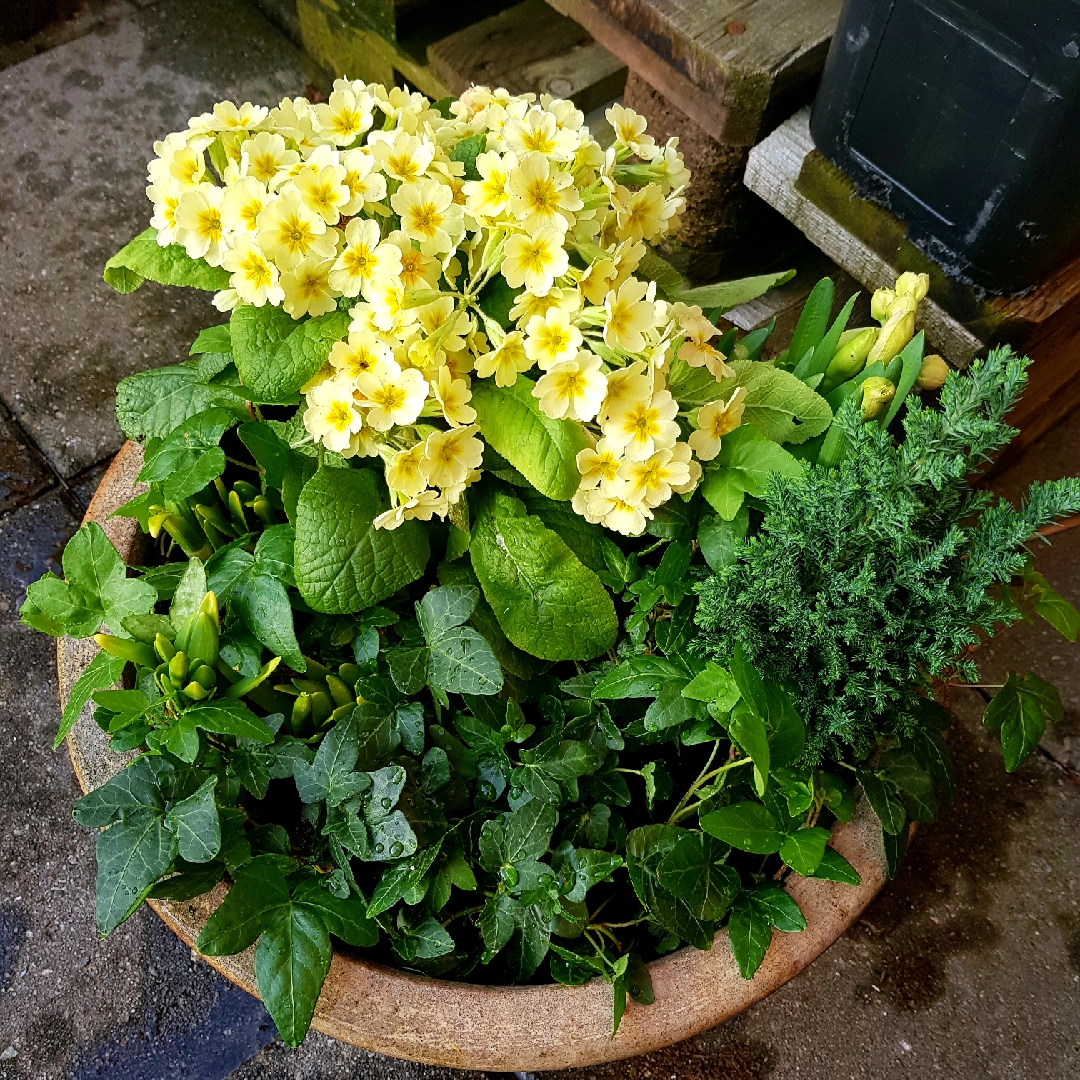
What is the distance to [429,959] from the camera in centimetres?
121

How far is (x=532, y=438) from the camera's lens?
1.12 m

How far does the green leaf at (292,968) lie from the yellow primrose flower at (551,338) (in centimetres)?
67

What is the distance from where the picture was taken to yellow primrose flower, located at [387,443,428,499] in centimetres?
108

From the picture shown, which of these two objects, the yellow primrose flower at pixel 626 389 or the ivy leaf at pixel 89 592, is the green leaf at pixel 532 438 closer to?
the yellow primrose flower at pixel 626 389

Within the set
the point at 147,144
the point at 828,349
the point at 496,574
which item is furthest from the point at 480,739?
the point at 147,144

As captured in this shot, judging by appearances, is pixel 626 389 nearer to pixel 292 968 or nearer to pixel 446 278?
pixel 446 278

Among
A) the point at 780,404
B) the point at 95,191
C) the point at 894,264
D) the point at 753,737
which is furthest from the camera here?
the point at 95,191

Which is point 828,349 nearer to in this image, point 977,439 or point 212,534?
point 977,439

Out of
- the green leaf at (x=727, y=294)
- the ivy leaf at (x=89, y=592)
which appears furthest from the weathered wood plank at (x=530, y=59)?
the ivy leaf at (x=89, y=592)

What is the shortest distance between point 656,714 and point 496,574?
0.84 ft

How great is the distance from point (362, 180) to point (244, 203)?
127 mm

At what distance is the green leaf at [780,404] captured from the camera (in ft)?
3.96

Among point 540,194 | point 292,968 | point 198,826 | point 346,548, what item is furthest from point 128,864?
point 540,194

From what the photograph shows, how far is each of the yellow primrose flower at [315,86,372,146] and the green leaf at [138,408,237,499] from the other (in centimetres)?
38
